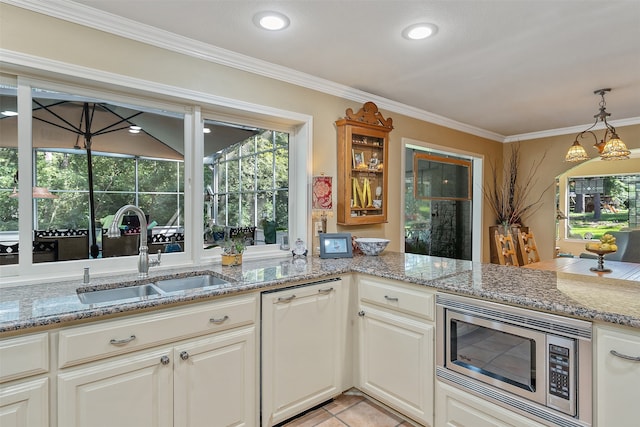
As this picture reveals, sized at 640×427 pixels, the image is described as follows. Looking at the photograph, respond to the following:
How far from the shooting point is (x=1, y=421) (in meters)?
1.19

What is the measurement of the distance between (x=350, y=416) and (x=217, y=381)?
2.96ft

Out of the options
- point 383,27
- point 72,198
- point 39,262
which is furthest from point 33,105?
point 383,27

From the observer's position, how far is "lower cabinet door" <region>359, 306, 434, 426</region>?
1847mm

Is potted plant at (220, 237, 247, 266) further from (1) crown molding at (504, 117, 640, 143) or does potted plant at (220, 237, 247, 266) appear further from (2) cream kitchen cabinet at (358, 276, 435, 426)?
(1) crown molding at (504, 117, 640, 143)

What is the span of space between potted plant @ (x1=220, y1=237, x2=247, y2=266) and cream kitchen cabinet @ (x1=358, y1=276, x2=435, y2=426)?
0.85 meters

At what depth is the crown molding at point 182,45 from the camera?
1736mm

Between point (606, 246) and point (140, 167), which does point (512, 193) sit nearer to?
point (606, 246)

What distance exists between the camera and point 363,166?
3057 millimetres

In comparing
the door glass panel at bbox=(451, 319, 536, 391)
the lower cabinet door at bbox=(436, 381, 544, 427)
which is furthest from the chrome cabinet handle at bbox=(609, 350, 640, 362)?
the lower cabinet door at bbox=(436, 381, 544, 427)

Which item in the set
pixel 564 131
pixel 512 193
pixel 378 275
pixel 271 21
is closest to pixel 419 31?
pixel 271 21

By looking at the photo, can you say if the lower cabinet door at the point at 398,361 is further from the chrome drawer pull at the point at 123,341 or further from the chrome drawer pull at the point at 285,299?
the chrome drawer pull at the point at 123,341

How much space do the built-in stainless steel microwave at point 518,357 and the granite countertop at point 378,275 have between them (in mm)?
68

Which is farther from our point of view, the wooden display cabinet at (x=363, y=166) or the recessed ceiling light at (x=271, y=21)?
the wooden display cabinet at (x=363, y=166)

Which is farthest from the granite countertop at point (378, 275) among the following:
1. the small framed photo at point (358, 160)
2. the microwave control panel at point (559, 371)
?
the small framed photo at point (358, 160)
